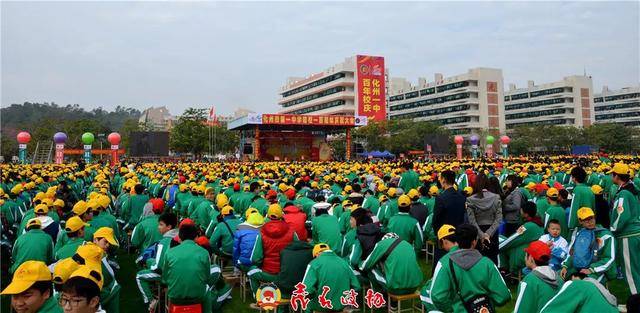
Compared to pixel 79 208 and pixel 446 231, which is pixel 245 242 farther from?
pixel 446 231

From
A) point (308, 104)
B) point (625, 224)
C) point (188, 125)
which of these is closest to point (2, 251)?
point (625, 224)

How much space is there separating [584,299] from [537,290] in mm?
561

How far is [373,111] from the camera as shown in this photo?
63.8 m

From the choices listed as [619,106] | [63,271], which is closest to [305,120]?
[63,271]

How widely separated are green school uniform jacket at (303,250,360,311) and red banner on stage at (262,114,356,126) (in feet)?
93.1

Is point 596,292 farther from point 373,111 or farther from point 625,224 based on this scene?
point 373,111

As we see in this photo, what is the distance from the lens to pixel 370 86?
63531 mm

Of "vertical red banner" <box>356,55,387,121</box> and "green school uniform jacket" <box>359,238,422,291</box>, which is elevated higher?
"vertical red banner" <box>356,55,387,121</box>

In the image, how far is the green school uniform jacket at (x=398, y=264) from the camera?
4.36 m

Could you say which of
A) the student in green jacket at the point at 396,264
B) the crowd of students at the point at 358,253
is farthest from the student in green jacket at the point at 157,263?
the student in green jacket at the point at 396,264

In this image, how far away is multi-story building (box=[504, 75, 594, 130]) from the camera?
235 ft

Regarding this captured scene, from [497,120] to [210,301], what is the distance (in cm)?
7131

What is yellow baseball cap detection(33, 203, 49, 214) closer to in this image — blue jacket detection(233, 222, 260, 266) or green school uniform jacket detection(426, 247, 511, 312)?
blue jacket detection(233, 222, 260, 266)

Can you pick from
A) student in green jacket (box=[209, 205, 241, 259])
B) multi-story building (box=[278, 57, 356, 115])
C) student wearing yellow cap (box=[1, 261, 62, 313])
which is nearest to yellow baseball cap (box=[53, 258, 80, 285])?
student wearing yellow cap (box=[1, 261, 62, 313])
